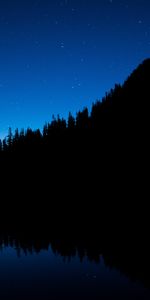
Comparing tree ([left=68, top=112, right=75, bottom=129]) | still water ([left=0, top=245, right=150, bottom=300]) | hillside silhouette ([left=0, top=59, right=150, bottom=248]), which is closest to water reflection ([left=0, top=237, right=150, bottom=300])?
still water ([left=0, top=245, right=150, bottom=300])

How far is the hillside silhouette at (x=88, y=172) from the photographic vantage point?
39.2 metres

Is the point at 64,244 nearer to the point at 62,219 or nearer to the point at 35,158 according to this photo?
the point at 62,219

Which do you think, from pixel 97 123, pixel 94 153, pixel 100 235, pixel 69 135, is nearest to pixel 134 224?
pixel 100 235

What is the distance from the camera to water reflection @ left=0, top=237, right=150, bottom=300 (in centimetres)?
1434

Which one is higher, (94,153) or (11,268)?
(94,153)

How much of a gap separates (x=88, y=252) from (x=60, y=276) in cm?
566

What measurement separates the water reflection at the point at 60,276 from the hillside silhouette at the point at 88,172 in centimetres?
580

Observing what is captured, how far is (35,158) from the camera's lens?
111m

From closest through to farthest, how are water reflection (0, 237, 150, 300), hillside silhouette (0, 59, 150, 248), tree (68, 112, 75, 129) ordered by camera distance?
water reflection (0, 237, 150, 300) < hillside silhouette (0, 59, 150, 248) < tree (68, 112, 75, 129)

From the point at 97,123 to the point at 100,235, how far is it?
71022 millimetres

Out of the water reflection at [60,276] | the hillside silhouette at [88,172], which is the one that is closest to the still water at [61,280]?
the water reflection at [60,276]

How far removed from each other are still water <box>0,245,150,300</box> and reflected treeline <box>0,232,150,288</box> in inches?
20.9

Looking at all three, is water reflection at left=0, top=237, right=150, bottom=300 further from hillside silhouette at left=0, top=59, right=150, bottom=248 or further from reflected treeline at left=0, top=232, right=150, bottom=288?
hillside silhouette at left=0, top=59, right=150, bottom=248

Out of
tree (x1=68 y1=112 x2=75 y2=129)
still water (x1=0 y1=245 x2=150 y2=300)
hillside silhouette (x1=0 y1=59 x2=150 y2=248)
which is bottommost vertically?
still water (x1=0 y1=245 x2=150 y2=300)
